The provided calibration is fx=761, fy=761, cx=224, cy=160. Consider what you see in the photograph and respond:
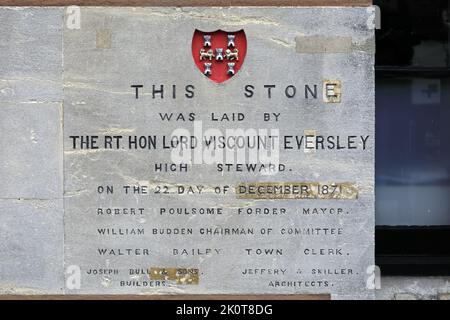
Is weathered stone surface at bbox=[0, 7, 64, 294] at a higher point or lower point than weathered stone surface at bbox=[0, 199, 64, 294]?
higher

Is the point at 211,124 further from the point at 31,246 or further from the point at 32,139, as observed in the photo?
the point at 31,246

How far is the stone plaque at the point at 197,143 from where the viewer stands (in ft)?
19.1

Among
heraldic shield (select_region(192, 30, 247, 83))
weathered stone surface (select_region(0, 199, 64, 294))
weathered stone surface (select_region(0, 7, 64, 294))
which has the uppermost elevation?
heraldic shield (select_region(192, 30, 247, 83))

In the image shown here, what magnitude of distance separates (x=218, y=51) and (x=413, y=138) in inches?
67.0

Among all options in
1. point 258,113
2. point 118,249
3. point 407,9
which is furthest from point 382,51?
point 118,249

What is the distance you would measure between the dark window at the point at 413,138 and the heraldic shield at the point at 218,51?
1115mm

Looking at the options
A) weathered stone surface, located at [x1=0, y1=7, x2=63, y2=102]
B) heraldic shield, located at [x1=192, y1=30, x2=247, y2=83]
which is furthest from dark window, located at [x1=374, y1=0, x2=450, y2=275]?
weathered stone surface, located at [x1=0, y1=7, x2=63, y2=102]

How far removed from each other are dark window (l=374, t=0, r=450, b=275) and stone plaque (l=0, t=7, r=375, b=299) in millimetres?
284

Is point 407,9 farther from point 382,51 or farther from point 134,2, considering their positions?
point 134,2

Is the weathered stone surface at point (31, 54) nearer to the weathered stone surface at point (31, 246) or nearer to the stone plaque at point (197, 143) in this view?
the stone plaque at point (197, 143)

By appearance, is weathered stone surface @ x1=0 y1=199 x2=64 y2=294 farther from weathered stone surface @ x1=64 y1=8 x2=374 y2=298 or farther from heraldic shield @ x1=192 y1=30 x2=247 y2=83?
heraldic shield @ x1=192 y1=30 x2=247 y2=83

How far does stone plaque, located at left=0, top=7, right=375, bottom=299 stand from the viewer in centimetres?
582

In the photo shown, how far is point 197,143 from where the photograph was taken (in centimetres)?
587

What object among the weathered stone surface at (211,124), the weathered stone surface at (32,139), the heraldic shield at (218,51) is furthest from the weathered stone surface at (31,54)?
the heraldic shield at (218,51)
